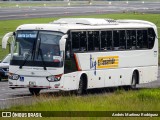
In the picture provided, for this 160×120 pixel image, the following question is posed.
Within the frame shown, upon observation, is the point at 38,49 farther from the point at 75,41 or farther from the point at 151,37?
the point at 151,37

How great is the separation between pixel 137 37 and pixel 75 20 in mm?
3362

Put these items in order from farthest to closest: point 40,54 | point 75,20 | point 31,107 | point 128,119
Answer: point 75,20 < point 40,54 < point 31,107 < point 128,119

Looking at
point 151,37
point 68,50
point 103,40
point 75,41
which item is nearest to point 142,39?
point 151,37

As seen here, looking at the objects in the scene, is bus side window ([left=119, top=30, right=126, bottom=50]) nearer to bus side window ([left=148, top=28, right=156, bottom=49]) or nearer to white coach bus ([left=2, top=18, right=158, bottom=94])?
white coach bus ([left=2, top=18, right=158, bottom=94])

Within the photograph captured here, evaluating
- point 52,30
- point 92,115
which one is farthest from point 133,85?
point 92,115

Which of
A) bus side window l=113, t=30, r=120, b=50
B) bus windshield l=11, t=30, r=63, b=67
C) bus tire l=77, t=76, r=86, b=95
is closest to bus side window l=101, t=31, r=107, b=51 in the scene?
bus side window l=113, t=30, r=120, b=50

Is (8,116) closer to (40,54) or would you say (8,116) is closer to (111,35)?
(40,54)

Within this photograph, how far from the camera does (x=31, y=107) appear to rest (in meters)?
19.4

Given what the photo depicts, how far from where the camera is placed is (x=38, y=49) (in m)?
25.8

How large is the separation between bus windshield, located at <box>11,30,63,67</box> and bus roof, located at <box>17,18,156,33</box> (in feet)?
0.79

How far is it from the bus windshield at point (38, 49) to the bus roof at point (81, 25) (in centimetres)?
24

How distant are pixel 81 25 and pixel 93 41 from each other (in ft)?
2.61

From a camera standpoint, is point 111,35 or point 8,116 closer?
point 8,116

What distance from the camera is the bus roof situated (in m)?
26.2
